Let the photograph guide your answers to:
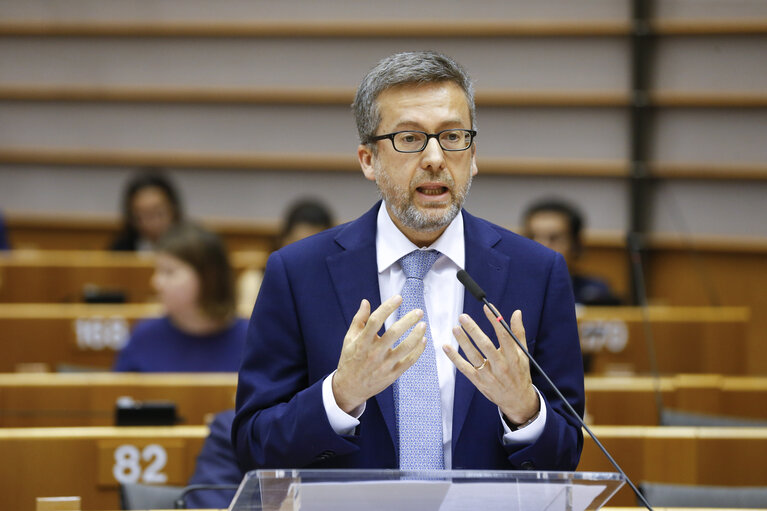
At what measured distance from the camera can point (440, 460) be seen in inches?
63.7

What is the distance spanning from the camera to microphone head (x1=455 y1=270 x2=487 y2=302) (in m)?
1.52

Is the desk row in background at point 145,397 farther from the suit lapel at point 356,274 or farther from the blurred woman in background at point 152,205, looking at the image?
the blurred woman in background at point 152,205

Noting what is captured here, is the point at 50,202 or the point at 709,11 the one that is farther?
the point at 50,202

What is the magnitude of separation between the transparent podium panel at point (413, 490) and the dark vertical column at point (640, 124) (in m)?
5.11

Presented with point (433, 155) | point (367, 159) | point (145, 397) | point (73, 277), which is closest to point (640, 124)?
point (73, 277)

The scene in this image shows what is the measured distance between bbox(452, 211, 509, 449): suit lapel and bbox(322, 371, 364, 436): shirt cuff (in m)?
0.18

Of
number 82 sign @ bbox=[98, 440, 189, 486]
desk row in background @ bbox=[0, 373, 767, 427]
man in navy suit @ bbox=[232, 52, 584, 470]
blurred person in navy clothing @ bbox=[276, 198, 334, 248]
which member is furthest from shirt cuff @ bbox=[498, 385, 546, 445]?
blurred person in navy clothing @ bbox=[276, 198, 334, 248]

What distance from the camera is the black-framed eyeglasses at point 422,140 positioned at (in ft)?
5.42

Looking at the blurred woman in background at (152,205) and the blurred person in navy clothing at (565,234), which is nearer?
the blurred person in navy clothing at (565,234)

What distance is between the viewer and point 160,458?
2643mm

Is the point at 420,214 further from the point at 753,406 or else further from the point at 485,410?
the point at 753,406

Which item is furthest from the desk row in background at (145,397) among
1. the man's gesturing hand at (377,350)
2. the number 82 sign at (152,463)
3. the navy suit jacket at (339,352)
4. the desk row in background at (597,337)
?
the man's gesturing hand at (377,350)

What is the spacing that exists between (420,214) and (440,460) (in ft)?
1.39

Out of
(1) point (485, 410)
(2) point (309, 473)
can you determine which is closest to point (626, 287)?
(1) point (485, 410)
